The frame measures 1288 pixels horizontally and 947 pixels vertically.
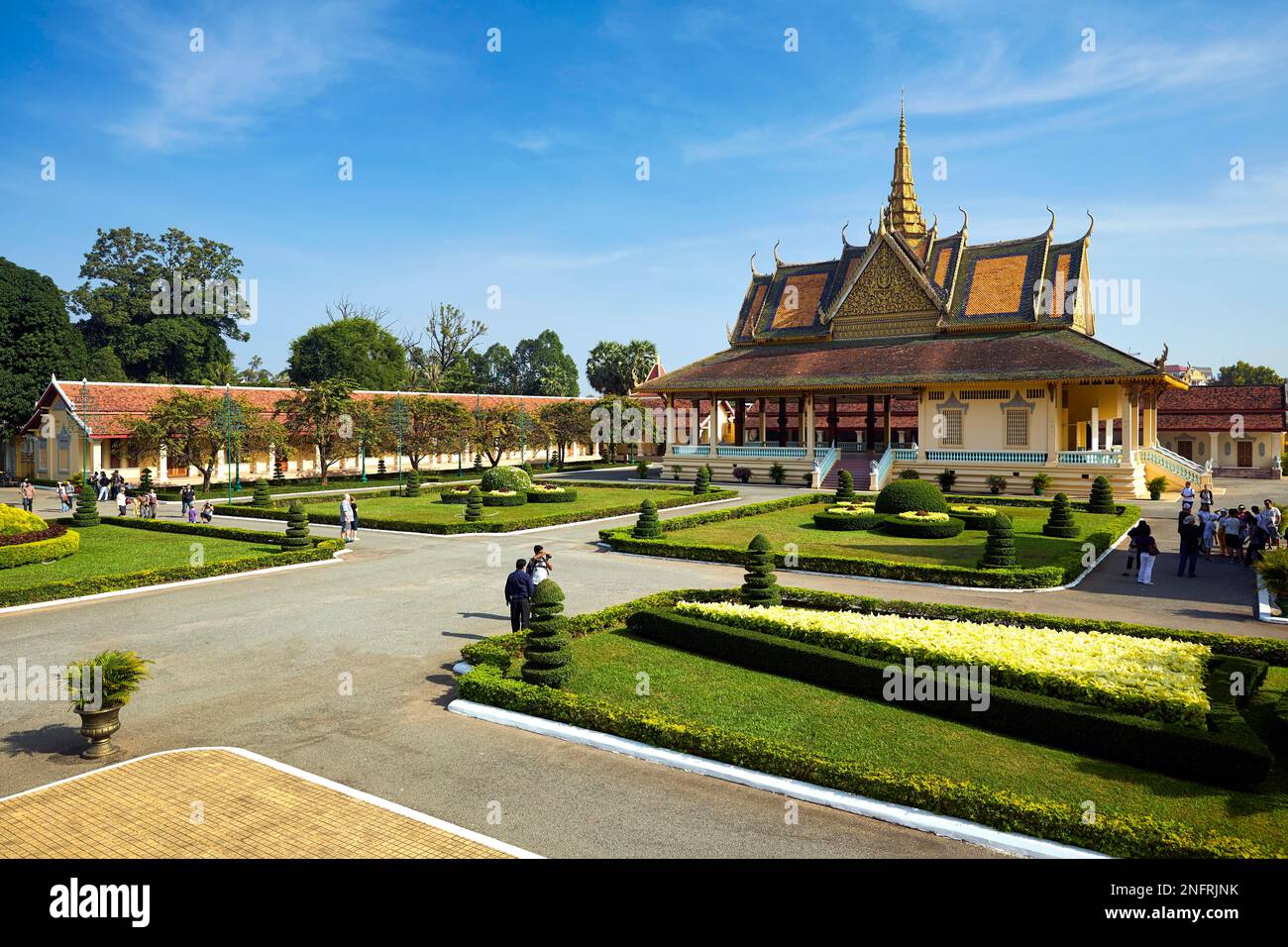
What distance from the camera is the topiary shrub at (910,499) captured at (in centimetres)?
2862

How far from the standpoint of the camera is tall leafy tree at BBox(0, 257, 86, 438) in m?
52.1

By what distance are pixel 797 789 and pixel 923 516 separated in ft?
66.0

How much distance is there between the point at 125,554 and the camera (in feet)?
78.9

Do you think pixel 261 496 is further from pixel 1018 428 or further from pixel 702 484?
pixel 1018 428

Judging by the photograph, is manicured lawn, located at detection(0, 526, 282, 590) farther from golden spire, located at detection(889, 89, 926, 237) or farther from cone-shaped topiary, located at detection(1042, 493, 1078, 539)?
golden spire, located at detection(889, 89, 926, 237)

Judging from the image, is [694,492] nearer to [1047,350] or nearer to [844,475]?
[844,475]

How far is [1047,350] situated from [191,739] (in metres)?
40.3

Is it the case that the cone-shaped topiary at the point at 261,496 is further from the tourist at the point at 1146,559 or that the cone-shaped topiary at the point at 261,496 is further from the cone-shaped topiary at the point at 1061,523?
the tourist at the point at 1146,559

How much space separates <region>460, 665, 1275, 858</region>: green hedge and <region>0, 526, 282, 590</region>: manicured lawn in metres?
14.7

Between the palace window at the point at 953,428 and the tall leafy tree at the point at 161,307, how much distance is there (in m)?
60.2

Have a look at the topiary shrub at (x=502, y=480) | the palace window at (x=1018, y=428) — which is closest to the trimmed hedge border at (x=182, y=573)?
the topiary shrub at (x=502, y=480)

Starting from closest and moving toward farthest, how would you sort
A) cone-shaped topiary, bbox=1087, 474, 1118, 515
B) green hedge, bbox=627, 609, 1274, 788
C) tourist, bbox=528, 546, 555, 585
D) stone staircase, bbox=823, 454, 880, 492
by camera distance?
green hedge, bbox=627, 609, 1274, 788
tourist, bbox=528, 546, 555, 585
cone-shaped topiary, bbox=1087, 474, 1118, 515
stone staircase, bbox=823, 454, 880, 492

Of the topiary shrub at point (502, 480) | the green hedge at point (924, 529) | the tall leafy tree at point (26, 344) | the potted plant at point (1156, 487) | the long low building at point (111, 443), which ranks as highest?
the tall leafy tree at point (26, 344)

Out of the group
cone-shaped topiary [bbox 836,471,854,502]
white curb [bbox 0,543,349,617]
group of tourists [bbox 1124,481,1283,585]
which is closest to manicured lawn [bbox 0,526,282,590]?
white curb [bbox 0,543,349,617]
